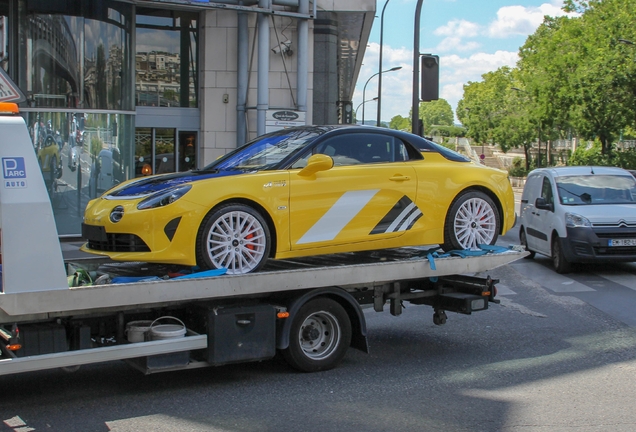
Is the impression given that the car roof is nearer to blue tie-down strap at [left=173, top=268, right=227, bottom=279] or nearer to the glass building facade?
the glass building facade

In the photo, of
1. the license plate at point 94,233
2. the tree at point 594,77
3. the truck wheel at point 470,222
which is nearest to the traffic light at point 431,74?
the truck wheel at point 470,222

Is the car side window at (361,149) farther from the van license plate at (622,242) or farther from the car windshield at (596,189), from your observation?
the car windshield at (596,189)

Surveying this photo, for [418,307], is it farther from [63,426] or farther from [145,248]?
[63,426]

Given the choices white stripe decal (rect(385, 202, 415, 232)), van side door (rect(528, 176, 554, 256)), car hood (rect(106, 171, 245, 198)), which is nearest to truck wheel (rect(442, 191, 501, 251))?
white stripe decal (rect(385, 202, 415, 232))

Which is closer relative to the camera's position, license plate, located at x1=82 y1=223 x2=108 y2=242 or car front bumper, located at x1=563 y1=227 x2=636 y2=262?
license plate, located at x1=82 y1=223 x2=108 y2=242

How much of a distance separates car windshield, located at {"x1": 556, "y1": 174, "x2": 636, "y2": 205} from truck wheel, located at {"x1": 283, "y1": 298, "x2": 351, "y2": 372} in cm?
770

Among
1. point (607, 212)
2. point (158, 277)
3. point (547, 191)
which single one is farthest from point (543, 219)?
point (158, 277)

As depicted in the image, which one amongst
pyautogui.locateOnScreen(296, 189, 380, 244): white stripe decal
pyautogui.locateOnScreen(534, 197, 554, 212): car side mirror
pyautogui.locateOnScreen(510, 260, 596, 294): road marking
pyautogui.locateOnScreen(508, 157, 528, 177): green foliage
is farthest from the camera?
pyautogui.locateOnScreen(508, 157, 528, 177): green foliage

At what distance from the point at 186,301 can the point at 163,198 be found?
87cm

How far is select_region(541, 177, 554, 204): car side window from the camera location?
13969mm

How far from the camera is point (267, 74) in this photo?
1686cm

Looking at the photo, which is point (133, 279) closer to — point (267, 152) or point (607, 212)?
point (267, 152)

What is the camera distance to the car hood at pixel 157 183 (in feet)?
21.4

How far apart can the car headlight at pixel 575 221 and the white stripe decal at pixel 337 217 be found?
22.0 ft
